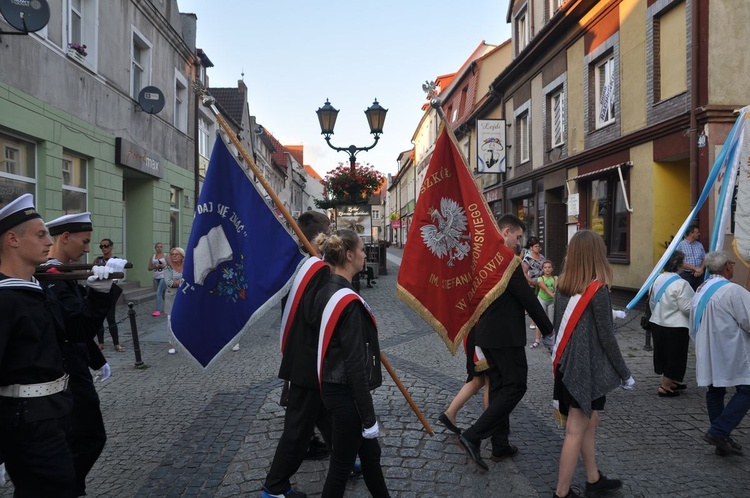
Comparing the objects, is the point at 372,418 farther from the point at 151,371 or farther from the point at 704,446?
the point at 151,371

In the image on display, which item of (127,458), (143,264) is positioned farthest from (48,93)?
(127,458)

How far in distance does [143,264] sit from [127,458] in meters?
12.6

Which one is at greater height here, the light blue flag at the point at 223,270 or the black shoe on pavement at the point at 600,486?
the light blue flag at the point at 223,270

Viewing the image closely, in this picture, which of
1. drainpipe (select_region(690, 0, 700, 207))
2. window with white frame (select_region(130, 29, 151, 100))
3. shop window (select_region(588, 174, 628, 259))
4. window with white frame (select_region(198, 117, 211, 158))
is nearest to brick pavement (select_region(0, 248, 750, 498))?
drainpipe (select_region(690, 0, 700, 207))

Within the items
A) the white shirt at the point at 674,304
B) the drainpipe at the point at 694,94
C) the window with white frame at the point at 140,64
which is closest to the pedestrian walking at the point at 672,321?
the white shirt at the point at 674,304

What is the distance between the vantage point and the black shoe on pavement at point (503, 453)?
436cm

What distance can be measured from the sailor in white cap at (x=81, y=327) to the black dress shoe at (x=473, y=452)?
245 cm

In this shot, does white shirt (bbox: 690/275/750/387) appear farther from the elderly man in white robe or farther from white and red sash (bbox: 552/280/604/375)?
white and red sash (bbox: 552/280/604/375)

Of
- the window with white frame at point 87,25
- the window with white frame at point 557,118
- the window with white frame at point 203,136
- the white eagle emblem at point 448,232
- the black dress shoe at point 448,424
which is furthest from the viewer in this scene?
the window with white frame at point 203,136

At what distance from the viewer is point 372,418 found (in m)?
3.04

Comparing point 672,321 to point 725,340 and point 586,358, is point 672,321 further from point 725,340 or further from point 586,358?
point 586,358

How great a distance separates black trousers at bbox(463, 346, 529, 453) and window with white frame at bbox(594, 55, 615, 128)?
1101 centimetres

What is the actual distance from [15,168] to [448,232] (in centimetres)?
886

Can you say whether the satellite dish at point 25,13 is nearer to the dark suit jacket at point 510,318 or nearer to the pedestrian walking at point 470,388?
the pedestrian walking at point 470,388
